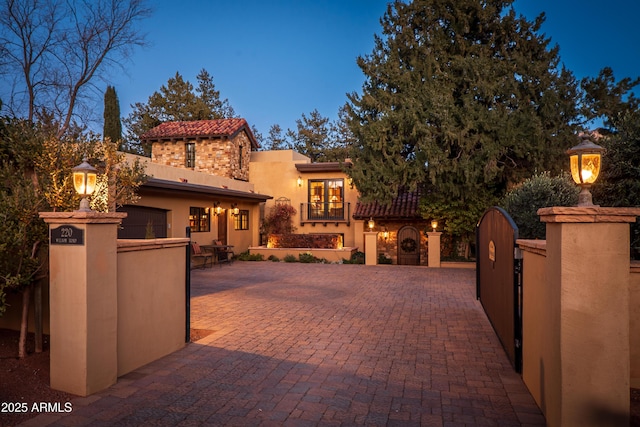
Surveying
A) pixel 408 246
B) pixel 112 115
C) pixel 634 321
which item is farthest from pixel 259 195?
pixel 634 321

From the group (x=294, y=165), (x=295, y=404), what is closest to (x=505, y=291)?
(x=295, y=404)

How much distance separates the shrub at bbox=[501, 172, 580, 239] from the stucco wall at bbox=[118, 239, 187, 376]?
861cm

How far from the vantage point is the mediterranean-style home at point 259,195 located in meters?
18.2

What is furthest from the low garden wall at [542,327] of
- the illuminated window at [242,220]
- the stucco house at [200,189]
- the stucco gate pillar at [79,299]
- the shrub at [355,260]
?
the illuminated window at [242,220]

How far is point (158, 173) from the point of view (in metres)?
→ 15.3

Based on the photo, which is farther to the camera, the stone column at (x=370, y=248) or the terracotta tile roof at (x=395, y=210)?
the terracotta tile roof at (x=395, y=210)

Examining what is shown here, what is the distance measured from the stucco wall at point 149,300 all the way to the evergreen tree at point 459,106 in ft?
36.7

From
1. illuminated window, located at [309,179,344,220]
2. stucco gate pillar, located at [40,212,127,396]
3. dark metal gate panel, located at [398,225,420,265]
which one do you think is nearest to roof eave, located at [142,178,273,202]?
illuminated window, located at [309,179,344,220]

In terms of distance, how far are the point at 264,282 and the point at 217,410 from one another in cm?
844

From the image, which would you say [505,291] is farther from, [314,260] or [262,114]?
[262,114]

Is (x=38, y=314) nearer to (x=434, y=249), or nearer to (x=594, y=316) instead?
(x=594, y=316)

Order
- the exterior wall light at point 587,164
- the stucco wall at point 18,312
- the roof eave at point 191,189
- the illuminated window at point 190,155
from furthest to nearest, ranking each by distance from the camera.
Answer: the illuminated window at point 190,155 → the roof eave at point 191,189 → the stucco wall at point 18,312 → the exterior wall light at point 587,164

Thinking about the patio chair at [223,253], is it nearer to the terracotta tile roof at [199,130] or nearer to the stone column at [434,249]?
Result: the terracotta tile roof at [199,130]

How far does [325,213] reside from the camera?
21.5m
